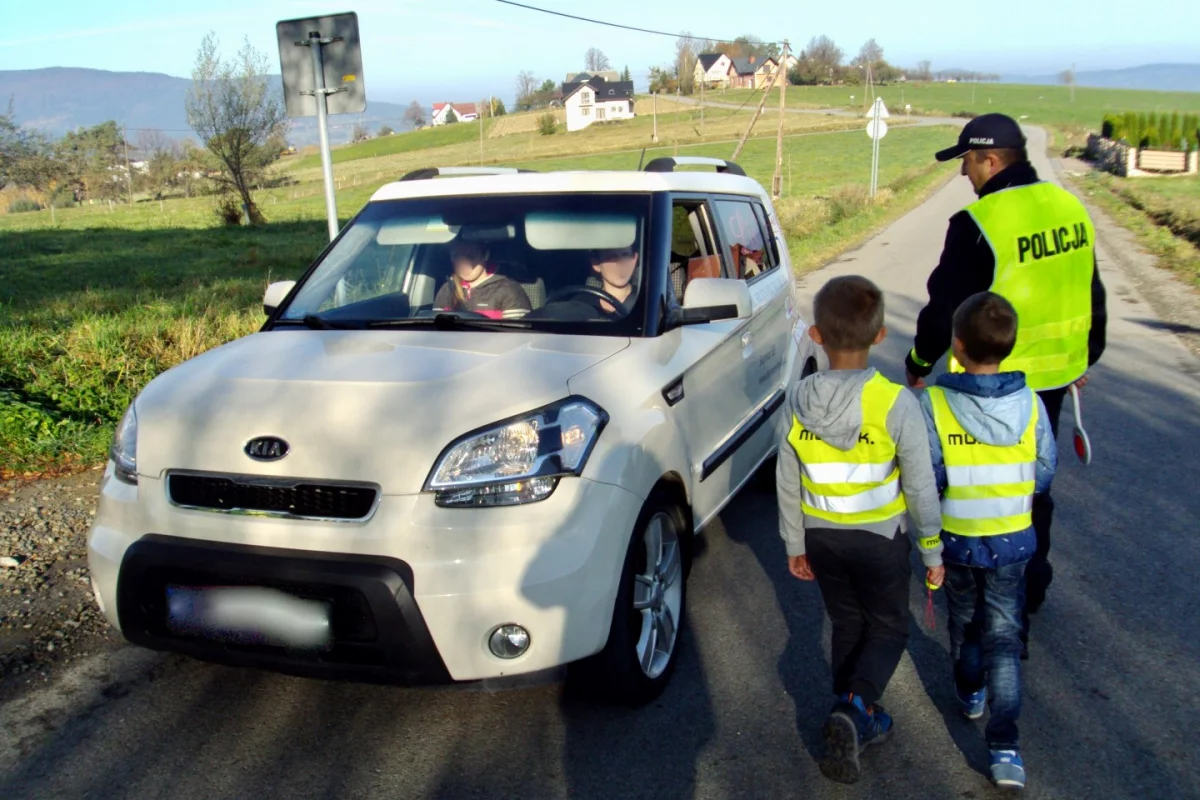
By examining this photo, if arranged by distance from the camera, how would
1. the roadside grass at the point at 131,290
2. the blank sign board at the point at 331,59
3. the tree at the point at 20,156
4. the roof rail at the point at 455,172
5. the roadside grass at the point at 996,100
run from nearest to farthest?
the roof rail at the point at 455,172
the roadside grass at the point at 131,290
the blank sign board at the point at 331,59
the tree at the point at 20,156
the roadside grass at the point at 996,100

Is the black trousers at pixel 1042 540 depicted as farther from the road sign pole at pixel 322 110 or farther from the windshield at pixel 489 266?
the road sign pole at pixel 322 110

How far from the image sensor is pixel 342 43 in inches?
297

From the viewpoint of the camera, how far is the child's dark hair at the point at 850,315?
9.34 ft

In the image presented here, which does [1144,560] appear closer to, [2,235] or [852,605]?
[852,605]

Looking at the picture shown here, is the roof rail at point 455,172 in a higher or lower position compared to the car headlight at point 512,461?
higher

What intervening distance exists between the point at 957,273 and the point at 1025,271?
0.76 ft

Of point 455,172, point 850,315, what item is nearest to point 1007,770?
point 850,315

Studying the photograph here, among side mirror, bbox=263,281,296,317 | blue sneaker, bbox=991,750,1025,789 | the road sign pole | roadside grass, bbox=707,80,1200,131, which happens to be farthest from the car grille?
roadside grass, bbox=707,80,1200,131

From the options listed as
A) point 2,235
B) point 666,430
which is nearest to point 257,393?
point 666,430

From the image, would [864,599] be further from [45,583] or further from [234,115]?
[234,115]

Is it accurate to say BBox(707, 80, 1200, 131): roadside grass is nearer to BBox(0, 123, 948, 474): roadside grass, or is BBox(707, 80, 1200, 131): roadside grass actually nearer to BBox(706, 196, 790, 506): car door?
BBox(0, 123, 948, 474): roadside grass

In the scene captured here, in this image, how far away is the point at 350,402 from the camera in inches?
119

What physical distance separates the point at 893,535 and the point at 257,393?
200 cm

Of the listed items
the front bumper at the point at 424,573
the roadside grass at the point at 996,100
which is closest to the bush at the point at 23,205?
the roadside grass at the point at 996,100
